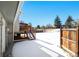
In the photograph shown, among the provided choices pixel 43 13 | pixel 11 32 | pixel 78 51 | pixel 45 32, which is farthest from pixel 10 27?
pixel 78 51

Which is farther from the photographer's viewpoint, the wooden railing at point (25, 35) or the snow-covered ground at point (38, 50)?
the wooden railing at point (25, 35)

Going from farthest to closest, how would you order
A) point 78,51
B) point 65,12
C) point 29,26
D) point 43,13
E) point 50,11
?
1. point 29,26
2. point 65,12
3. point 50,11
4. point 43,13
5. point 78,51

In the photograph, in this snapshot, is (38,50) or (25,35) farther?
(25,35)

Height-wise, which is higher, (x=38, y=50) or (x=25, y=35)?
(x=25, y=35)

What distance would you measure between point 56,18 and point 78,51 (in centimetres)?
596

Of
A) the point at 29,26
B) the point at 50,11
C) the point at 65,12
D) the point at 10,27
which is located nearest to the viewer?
the point at 10,27

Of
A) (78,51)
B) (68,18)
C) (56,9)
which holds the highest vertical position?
(56,9)

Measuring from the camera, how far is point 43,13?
8.65 meters

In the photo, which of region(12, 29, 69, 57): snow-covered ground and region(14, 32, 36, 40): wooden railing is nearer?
region(12, 29, 69, 57): snow-covered ground

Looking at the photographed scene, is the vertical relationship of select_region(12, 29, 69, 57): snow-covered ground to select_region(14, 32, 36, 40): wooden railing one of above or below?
below

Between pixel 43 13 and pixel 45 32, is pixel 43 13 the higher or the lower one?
the higher one

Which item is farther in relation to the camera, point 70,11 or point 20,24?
point 20,24

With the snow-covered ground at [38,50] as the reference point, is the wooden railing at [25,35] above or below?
above

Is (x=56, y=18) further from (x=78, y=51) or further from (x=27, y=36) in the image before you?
(x=78, y=51)
